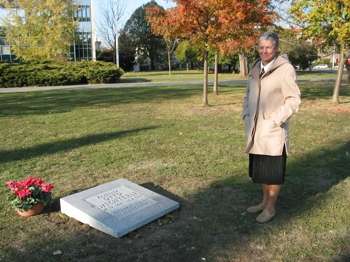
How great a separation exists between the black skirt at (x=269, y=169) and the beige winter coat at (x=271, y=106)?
0.09m

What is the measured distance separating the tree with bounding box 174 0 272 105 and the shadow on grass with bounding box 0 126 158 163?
4656 mm

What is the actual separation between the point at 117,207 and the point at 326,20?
35.3 feet

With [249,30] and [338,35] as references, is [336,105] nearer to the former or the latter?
[338,35]

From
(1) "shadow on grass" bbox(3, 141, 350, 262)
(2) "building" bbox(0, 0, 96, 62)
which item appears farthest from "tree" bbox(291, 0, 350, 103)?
(2) "building" bbox(0, 0, 96, 62)

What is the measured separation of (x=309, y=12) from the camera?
12789mm

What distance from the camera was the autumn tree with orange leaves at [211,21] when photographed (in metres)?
12.1

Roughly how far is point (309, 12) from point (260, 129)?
10029mm

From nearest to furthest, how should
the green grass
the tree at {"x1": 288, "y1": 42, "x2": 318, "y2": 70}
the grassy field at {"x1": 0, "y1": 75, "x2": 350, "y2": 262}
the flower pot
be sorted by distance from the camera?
the grassy field at {"x1": 0, "y1": 75, "x2": 350, "y2": 262} → the flower pot → the green grass → the tree at {"x1": 288, "y1": 42, "x2": 318, "y2": 70}

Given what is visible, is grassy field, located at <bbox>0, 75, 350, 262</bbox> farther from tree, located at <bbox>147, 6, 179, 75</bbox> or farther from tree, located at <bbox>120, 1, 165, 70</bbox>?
tree, located at <bbox>120, 1, 165, 70</bbox>

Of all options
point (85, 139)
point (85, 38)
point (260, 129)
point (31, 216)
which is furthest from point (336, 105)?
point (85, 38)

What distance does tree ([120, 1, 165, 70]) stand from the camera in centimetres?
6222

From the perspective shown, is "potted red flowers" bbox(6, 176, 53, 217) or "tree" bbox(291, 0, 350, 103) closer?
"potted red flowers" bbox(6, 176, 53, 217)

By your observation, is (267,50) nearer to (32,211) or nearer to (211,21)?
(32,211)

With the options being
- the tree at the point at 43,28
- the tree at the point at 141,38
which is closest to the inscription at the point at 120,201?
the tree at the point at 43,28
